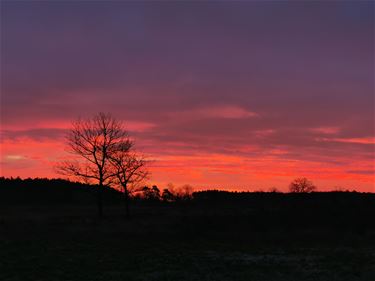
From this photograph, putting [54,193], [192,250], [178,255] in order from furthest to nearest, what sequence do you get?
[54,193], [192,250], [178,255]

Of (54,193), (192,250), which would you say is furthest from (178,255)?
(54,193)

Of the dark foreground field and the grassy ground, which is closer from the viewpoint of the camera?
the grassy ground

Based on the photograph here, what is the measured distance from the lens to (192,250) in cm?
2792

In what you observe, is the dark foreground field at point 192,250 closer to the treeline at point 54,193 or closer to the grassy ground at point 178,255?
the grassy ground at point 178,255

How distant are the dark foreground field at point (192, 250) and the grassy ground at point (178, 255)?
41mm

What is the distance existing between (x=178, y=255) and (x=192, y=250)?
280cm

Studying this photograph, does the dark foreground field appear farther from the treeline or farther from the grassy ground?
the treeline

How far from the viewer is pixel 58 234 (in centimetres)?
3812

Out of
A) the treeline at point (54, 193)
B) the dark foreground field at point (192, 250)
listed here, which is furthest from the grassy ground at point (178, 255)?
the treeline at point (54, 193)

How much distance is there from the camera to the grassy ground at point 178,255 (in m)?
20.2

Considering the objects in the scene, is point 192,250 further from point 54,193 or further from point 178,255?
point 54,193

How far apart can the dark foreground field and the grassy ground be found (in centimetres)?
4

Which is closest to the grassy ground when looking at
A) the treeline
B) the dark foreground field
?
the dark foreground field

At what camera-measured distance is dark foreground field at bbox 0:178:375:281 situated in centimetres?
2038
